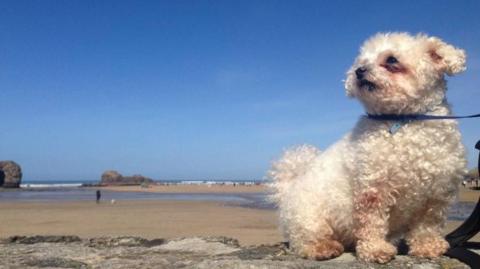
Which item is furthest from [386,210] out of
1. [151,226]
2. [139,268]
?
[151,226]

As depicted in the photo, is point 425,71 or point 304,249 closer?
point 425,71

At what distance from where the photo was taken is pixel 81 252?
4508 millimetres

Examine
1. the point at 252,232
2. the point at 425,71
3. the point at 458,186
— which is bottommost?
the point at 252,232

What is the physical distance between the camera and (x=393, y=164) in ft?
13.5

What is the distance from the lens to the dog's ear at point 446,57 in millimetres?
4141

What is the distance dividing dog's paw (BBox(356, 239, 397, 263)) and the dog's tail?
1.34 meters

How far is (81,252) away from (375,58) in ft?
10.2

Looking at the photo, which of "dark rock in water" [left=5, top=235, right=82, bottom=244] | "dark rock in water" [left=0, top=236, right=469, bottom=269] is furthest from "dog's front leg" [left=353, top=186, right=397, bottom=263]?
"dark rock in water" [left=5, top=235, right=82, bottom=244]

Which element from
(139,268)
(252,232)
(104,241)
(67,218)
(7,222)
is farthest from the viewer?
(67,218)

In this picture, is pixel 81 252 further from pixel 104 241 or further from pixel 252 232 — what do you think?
pixel 252 232

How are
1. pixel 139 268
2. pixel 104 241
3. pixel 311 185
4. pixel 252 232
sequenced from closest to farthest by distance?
pixel 139 268
pixel 311 185
pixel 104 241
pixel 252 232

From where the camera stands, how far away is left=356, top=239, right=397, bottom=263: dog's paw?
3.94 metres

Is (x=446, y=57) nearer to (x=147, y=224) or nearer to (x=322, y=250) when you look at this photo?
(x=322, y=250)

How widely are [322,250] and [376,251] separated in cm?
61
